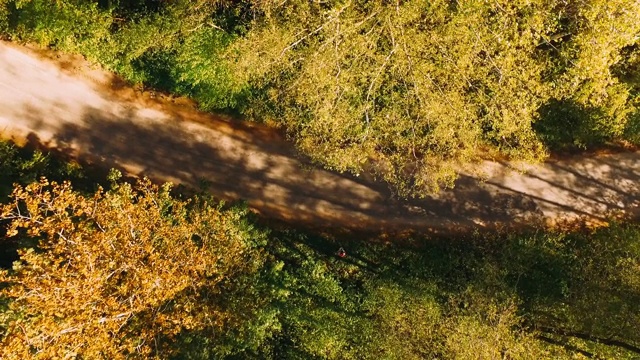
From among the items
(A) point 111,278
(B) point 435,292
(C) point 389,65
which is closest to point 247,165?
(C) point 389,65

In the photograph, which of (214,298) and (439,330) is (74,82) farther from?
(439,330)

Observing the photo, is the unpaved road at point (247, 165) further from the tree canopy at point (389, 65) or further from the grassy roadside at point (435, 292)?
the tree canopy at point (389, 65)

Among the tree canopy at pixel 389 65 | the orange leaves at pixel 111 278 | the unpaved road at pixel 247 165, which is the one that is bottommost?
the orange leaves at pixel 111 278

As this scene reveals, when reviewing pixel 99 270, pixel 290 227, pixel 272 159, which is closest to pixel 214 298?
pixel 99 270

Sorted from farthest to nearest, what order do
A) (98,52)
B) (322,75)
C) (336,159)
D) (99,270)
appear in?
(98,52) → (336,159) → (322,75) → (99,270)

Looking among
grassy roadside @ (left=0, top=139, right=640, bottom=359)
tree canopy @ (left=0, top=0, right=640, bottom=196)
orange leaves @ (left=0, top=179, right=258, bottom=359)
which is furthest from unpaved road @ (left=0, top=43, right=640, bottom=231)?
orange leaves @ (left=0, top=179, right=258, bottom=359)

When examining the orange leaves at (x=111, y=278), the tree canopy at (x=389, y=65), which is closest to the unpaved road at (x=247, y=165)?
the tree canopy at (x=389, y=65)

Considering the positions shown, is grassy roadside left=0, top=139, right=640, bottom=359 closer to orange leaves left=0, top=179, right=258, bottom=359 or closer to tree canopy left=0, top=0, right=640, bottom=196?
orange leaves left=0, top=179, right=258, bottom=359

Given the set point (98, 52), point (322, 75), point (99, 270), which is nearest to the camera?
point (99, 270)

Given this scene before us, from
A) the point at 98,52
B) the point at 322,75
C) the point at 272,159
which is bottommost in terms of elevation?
the point at 272,159
